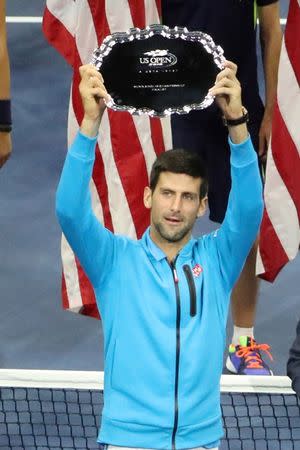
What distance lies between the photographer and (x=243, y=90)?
7895 mm

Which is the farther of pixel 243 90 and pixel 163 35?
pixel 243 90

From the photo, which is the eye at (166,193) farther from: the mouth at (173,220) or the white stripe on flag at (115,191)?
the white stripe on flag at (115,191)

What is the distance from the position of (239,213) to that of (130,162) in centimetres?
209

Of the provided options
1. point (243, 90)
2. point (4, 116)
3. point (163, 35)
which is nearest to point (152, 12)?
point (243, 90)

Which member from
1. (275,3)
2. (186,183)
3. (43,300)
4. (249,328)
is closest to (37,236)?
(43,300)

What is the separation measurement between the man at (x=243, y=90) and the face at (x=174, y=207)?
1.70 meters

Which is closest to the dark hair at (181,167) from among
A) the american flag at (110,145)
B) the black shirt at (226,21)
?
the black shirt at (226,21)

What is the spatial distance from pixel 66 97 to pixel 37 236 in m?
2.18

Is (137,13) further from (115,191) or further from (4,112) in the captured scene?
(4,112)

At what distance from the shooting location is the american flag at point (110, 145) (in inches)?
312

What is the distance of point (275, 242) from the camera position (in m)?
7.97

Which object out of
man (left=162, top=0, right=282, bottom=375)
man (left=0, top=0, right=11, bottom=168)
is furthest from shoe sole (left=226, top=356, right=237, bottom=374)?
man (left=0, top=0, right=11, bottom=168)

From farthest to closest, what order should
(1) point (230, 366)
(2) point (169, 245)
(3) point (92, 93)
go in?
(1) point (230, 366)
(2) point (169, 245)
(3) point (92, 93)

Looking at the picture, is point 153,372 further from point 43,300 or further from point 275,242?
point 43,300
